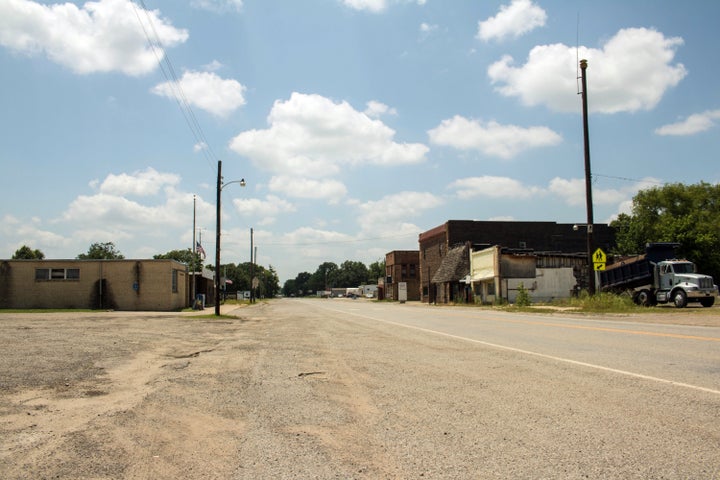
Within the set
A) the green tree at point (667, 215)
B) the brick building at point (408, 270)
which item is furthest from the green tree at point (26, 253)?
the green tree at point (667, 215)

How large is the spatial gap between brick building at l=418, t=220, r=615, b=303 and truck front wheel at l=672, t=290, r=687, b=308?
34548 mm

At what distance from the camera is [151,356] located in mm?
12547

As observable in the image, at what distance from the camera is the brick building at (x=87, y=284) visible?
38.7 m

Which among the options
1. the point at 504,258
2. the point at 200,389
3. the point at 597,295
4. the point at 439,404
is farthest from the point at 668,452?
the point at 504,258

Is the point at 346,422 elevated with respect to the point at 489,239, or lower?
lower

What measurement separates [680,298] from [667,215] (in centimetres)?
4562

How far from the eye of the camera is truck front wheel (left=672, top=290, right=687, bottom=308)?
31516 mm

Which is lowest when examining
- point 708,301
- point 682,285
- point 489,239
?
point 708,301

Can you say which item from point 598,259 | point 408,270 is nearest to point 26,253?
point 408,270

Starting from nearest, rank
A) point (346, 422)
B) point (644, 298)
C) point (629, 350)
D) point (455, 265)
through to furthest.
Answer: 1. point (346, 422)
2. point (629, 350)
3. point (644, 298)
4. point (455, 265)

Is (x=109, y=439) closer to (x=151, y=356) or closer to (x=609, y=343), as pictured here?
(x=151, y=356)

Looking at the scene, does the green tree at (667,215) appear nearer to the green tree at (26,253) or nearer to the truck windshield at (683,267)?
the truck windshield at (683,267)

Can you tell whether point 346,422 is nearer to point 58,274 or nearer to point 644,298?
point 644,298

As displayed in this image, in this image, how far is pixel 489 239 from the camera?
2872 inches
